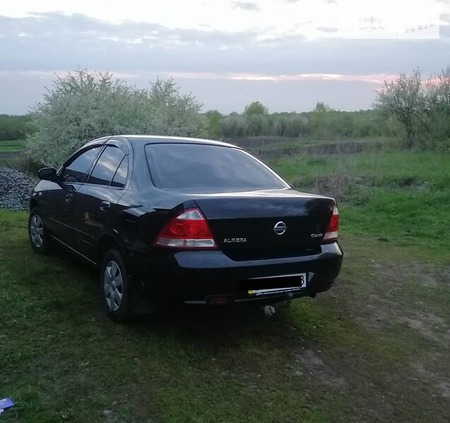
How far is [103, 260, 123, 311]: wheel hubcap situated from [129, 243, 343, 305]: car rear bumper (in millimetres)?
303

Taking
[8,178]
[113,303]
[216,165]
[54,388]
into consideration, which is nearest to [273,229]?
[216,165]

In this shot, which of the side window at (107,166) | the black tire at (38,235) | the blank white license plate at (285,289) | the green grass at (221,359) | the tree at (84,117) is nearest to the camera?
the green grass at (221,359)

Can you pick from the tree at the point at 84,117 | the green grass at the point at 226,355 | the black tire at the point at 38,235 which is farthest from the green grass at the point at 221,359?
the tree at the point at 84,117

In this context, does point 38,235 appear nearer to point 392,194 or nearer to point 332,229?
point 332,229

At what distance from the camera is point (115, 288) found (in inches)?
184

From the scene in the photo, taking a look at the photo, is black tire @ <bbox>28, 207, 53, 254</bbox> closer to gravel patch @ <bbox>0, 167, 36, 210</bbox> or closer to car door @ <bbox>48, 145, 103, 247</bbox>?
car door @ <bbox>48, 145, 103, 247</bbox>

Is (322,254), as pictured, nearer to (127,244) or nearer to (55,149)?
(127,244)

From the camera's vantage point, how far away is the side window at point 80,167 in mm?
5781

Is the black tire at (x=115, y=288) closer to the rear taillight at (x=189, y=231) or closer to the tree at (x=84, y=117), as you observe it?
the rear taillight at (x=189, y=231)

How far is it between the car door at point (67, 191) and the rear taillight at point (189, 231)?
202 centimetres

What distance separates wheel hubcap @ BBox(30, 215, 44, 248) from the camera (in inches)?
269

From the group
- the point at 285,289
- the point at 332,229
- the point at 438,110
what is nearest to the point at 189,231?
the point at 285,289

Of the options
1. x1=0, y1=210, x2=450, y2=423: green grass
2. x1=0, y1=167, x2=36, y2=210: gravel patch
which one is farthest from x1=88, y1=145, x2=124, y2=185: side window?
x1=0, y1=167, x2=36, y2=210: gravel patch

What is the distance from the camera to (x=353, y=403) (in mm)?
3623
